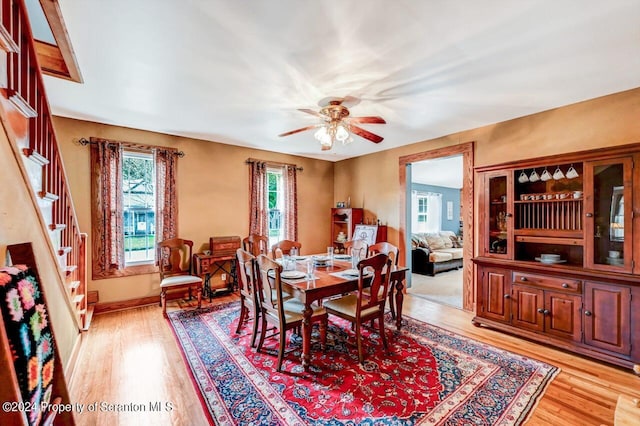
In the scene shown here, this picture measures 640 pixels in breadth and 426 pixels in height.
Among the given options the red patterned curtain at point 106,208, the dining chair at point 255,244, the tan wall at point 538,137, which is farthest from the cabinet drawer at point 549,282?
the red patterned curtain at point 106,208

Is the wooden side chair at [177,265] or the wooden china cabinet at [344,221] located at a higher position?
the wooden china cabinet at [344,221]

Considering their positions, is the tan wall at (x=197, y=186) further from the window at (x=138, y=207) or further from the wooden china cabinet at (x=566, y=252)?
the wooden china cabinet at (x=566, y=252)

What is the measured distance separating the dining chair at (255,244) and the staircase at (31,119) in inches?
90.5

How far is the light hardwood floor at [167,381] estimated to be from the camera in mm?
1901

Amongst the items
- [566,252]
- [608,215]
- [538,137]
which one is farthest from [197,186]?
[608,215]

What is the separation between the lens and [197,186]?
4598mm

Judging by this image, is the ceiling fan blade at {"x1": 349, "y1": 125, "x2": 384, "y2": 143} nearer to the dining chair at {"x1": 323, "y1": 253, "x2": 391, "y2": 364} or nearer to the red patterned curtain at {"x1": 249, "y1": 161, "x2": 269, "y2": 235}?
the dining chair at {"x1": 323, "y1": 253, "x2": 391, "y2": 364}

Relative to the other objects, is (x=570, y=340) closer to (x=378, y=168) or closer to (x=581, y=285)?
(x=581, y=285)

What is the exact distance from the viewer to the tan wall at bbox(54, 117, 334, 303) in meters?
3.69

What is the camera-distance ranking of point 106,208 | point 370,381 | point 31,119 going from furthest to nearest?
point 106,208, point 370,381, point 31,119

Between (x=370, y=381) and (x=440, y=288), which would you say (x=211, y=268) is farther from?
(x=440, y=288)

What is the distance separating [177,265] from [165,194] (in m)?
1.12

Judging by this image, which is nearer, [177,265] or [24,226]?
[24,226]

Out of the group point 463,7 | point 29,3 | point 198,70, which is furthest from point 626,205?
point 29,3
